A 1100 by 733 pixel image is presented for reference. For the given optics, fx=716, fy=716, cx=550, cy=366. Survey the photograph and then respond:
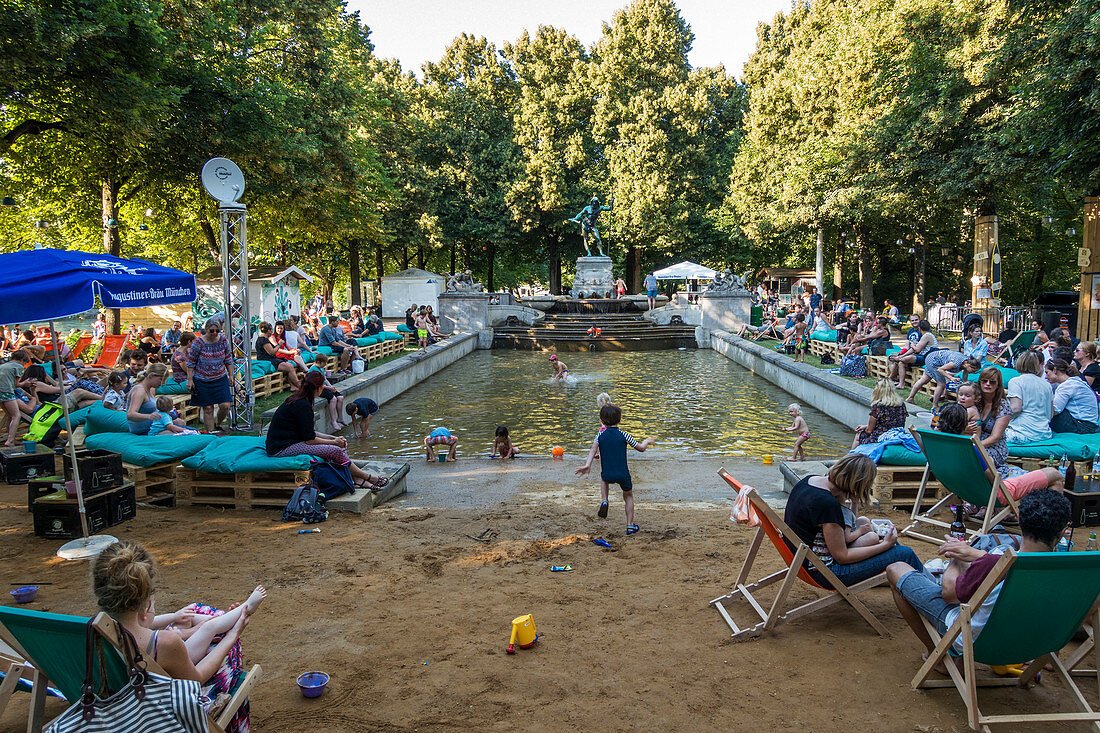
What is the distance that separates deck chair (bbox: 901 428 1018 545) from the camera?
18.6 ft

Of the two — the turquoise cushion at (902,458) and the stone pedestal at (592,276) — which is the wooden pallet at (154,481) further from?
the stone pedestal at (592,276)

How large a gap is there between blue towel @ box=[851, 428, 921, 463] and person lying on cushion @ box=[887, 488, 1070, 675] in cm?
354

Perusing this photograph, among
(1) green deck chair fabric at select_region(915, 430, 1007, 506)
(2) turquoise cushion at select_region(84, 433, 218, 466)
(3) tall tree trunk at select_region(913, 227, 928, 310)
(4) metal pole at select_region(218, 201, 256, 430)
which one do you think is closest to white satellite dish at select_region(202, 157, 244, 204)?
(4) metal pole at select_region(218, 201, 256, 430)

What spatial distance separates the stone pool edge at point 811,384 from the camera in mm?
12438

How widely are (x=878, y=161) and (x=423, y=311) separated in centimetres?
1614

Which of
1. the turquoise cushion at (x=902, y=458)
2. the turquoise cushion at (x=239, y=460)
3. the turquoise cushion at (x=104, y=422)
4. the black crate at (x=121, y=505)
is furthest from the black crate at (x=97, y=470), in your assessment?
the turquoise cushion at (x=902, y=458)

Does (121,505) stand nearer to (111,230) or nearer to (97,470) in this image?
(97,470)

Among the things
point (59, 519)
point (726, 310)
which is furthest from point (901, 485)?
point (726, 310)

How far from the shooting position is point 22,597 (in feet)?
16.8

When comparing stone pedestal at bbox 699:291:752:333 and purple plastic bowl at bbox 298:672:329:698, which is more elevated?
stone pedestal at bbox 699:291:752:333

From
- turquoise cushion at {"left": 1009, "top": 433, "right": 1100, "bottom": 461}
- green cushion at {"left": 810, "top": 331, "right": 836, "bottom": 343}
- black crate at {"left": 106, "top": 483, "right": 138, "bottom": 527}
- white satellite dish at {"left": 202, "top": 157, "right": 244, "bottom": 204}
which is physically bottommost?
black crate at {"left": 106, "top": 483, "right": 138, "bottom": 527}

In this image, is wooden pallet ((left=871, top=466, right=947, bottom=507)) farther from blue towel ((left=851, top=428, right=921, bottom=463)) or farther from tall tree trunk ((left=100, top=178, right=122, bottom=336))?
tall tree trunk ((left=100, top=178, right=122, bottom=336))

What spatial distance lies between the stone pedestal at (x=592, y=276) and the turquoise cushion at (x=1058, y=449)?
98.9 feet

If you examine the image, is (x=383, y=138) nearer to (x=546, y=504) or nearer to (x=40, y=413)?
(x=40, y=413)
